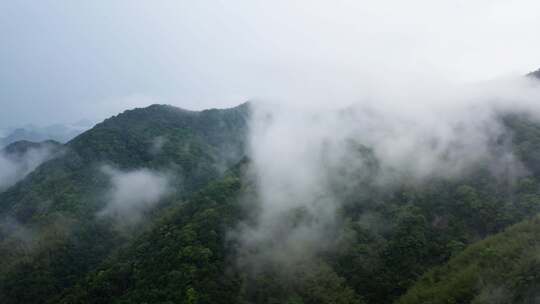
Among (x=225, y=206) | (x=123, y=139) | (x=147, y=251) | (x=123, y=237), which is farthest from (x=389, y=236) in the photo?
(x=123, y=139)

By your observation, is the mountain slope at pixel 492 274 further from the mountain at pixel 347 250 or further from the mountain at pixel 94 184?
the mountain at pixel 94 184

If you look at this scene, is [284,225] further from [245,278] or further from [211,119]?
[211,119]

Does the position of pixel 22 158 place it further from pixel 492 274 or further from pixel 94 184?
pixel 492 274

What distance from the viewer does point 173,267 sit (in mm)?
52406

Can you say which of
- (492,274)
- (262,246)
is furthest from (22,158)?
(492,274)

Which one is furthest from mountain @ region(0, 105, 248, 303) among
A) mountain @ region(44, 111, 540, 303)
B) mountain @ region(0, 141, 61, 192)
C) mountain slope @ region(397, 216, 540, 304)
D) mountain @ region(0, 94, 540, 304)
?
mountain slope @ region(397, 216, 540, 304)

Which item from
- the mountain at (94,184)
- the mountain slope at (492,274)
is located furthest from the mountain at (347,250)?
the mountain at (94,184)

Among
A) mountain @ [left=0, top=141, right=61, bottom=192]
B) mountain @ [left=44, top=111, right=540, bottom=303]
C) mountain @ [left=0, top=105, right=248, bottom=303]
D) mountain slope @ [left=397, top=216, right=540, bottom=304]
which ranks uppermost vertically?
mountain @ [left=0, top=141, right=61, bottom=192]

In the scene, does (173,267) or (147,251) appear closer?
(173,267)

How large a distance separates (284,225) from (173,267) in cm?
1656

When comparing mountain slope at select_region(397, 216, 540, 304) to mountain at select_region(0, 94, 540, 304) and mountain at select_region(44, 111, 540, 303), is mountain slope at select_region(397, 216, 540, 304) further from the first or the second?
mountain at select_region(44, 111, 540, 303)

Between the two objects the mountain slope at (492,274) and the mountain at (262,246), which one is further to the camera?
the mountain at (262,246)

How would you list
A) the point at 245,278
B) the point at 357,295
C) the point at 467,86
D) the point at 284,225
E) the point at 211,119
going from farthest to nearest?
the point at 211,119 → the point at 467,86 → the point at 284,225 → the point at 245,278 → the point at 357,295

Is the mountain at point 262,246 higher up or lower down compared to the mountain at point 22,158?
lower down
